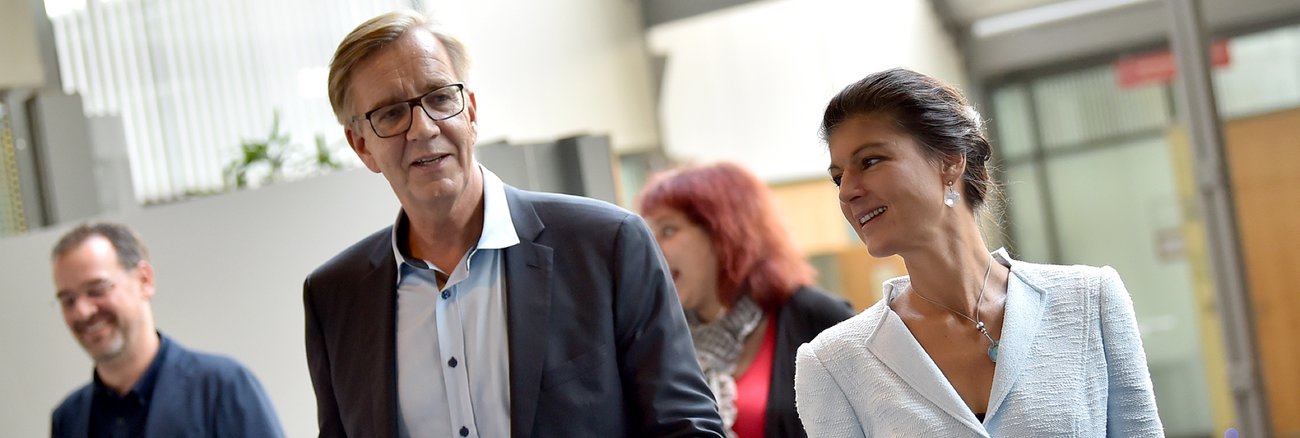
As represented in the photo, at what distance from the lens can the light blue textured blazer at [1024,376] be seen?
1.73m

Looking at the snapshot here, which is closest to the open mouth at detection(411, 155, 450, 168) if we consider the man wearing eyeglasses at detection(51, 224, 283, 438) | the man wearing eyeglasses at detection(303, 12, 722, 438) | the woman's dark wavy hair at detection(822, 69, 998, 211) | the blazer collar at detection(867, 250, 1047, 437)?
the man wearing eyeglasses at detection(303, 12, 722, 438)

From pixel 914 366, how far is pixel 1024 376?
0.15m

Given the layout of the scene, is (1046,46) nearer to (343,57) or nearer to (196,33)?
(196,33)

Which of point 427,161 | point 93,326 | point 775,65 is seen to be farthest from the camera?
point 775,65

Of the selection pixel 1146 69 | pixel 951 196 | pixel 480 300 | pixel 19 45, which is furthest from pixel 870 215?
pixel 19 45

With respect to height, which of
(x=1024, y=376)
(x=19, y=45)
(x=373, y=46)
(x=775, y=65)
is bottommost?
(x=1024, y=376)

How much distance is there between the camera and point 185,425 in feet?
10.6

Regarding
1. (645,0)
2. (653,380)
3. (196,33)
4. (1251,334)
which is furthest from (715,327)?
(645,0)

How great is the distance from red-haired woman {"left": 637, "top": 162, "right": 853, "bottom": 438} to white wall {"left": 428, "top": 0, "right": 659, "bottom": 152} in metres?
0.71

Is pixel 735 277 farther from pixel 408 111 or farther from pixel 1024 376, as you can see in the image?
pixel 1024 376

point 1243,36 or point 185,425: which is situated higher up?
point 1243,36

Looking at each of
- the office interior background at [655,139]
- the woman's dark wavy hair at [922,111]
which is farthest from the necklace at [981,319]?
the office interior background at [655,139]

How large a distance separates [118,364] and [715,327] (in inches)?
64.5

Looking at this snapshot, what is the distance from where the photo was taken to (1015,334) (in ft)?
5.81
